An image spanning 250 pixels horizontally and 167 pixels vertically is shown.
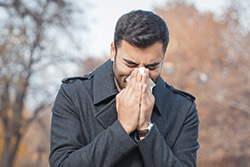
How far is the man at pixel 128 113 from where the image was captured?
189 centimetres

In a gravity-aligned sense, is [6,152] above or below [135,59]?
below

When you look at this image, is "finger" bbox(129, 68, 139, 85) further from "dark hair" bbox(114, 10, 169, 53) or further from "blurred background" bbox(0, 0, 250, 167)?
"blurred background" bbox(0, 0, 250, 167)

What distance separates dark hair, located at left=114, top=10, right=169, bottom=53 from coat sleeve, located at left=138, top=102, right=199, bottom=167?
500 millimetres

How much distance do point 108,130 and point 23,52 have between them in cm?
1671

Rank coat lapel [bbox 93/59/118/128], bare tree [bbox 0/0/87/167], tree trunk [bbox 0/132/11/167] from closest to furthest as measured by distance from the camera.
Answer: coat lapel [bbox 93/59/118/128] < bare tree [bbox 0/0/87/167] < tree trunk [bbox 0/132/11/167]

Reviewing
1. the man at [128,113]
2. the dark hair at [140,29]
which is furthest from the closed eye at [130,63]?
the dark hair at [140,29]

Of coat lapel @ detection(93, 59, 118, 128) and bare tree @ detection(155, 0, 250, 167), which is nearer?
coat lapel @ detection(93, 59, 118, 128)

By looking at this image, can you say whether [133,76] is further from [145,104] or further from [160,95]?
[160,95]

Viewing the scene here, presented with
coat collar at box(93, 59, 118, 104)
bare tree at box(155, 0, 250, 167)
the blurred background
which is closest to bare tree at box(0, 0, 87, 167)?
the blurred background

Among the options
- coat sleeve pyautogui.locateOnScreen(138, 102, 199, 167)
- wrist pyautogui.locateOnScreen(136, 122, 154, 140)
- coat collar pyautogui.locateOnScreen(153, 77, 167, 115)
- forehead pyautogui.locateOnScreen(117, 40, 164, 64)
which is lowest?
coat sleeve pyautogui.locateOnScreen(138, 102, 199, 167)

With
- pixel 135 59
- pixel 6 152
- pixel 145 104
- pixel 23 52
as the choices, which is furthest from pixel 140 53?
pixel 6 152

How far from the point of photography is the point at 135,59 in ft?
6.53

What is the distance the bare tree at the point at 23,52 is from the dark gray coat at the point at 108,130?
15183mm

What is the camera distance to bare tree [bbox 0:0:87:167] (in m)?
17.0
